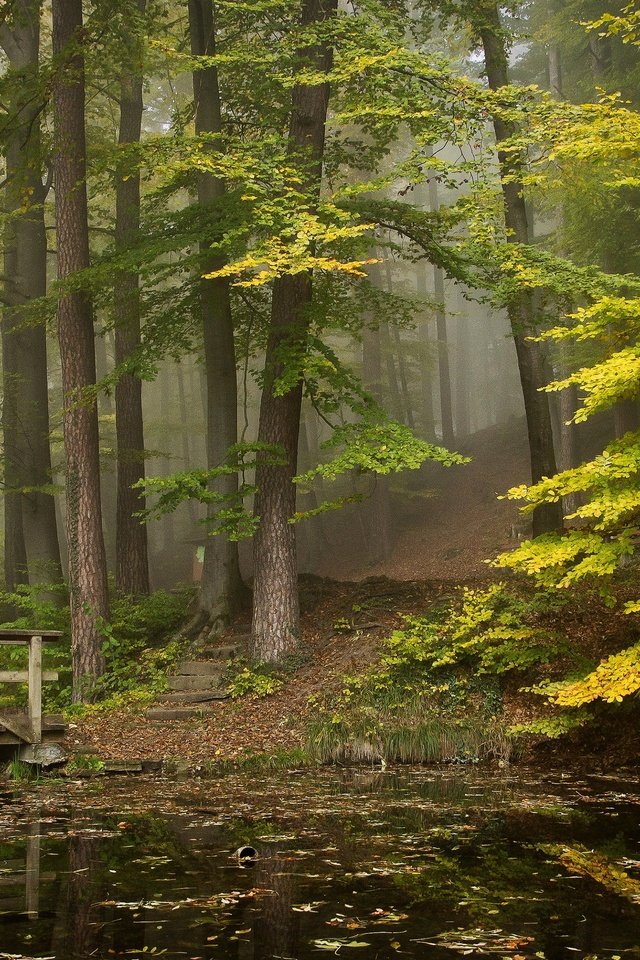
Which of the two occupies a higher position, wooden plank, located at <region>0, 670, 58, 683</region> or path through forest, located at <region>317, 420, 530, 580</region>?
path through forest, located at <region>317, 420, 530, 580</region>

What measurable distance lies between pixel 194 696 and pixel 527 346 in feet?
24.5

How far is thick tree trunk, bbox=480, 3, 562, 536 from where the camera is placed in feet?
45.4

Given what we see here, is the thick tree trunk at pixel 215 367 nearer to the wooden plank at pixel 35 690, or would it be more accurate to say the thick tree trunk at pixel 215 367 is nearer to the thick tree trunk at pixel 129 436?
the thick tree trunk at pixel 129 436

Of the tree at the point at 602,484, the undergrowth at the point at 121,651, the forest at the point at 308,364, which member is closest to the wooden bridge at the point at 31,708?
the forest at the point at 308,364

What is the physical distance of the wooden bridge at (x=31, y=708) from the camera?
388 inches

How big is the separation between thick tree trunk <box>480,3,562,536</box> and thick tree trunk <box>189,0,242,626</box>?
4.48 m

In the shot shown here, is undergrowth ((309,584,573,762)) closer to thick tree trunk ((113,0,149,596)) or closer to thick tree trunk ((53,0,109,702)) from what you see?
thick tree trunk ((53,0,109,702))

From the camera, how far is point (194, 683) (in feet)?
41.2

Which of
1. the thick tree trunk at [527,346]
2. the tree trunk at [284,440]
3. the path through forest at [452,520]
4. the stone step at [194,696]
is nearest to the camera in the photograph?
the stone step at [194,696]

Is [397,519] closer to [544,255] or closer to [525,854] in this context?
[544,255]

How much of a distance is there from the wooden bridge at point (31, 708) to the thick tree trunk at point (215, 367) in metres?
3.95

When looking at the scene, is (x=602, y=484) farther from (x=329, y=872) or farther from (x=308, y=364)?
(x=308, y=364)

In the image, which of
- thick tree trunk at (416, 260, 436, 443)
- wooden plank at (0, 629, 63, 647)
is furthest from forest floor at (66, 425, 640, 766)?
thick tree trunk at (416, 260, 436, 443)

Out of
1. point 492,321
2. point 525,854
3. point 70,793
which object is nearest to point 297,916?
point 525,854
